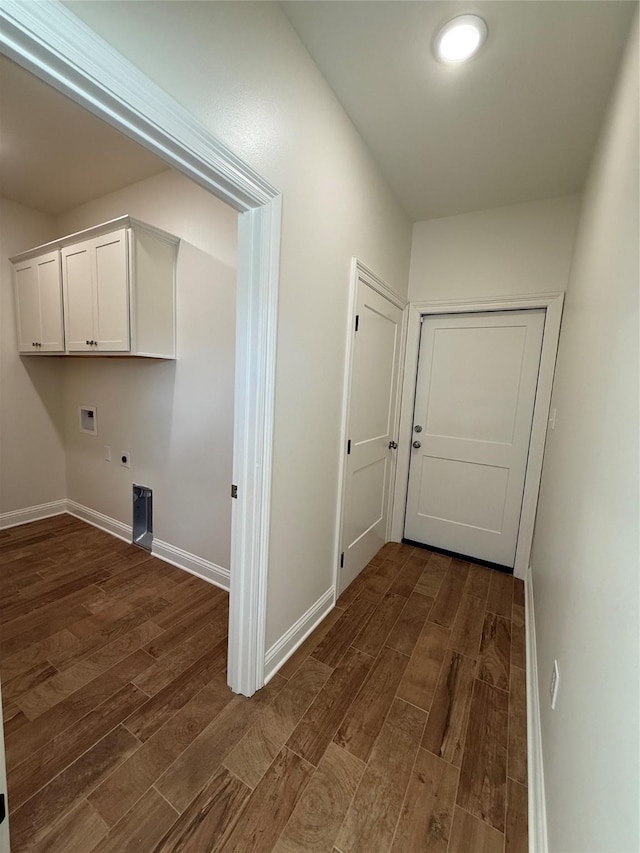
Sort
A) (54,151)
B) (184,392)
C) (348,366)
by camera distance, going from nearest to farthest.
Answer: (348,366) < (54,151) < (184,392)

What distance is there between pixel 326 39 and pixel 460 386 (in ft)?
7.18

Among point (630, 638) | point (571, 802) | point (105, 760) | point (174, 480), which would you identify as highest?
point (630, 638)

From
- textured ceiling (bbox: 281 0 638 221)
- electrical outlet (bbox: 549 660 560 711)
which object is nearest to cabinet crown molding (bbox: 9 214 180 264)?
textured ceiling (bbox: 281 0 638 221)

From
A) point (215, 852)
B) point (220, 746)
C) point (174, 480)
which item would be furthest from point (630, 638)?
point (174, 480)

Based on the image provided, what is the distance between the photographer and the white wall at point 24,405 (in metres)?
2.96

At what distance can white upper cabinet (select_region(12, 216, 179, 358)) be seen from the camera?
7.28 feet

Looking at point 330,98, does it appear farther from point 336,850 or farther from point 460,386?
point 336,850

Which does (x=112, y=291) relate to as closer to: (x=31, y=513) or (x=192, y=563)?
(x=192, y=563)

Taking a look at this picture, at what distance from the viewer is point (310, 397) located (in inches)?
68.8

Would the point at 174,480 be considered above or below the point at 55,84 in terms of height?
below

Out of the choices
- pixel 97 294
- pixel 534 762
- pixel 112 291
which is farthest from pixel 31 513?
pixel 534 762

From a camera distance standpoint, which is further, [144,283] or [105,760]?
[144,283]

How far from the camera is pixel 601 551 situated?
0.87m

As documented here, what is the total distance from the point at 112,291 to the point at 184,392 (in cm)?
81
